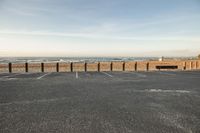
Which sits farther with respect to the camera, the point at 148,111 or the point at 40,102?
the point at 40,102

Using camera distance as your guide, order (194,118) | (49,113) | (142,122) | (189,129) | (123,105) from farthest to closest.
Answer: (123,105) → (49,113) → (194,118) → (142,122) → (189,129)

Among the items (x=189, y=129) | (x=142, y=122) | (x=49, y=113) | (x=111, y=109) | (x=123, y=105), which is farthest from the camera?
(x=123, y=105)

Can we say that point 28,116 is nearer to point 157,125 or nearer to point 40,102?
point 40,102

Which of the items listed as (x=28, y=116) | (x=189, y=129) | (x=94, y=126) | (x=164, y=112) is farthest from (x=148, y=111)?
(x=28, y=116)

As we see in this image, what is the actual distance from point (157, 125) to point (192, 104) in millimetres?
2608

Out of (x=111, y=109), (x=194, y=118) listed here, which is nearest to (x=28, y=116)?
(x=111, y=109)

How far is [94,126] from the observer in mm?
4215

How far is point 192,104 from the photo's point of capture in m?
6.24

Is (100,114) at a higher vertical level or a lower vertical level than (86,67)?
lower

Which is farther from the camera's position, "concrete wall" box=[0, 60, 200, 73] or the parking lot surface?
"concrete wall" box=[0, 60, 200, 73]

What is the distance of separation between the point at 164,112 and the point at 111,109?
5.07 feet

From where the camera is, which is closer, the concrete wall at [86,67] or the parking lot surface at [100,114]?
the parking lot surface at [100,114]

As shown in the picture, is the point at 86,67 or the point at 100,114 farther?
the point at 86,67

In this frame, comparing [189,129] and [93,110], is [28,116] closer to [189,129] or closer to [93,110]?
[93,110]
